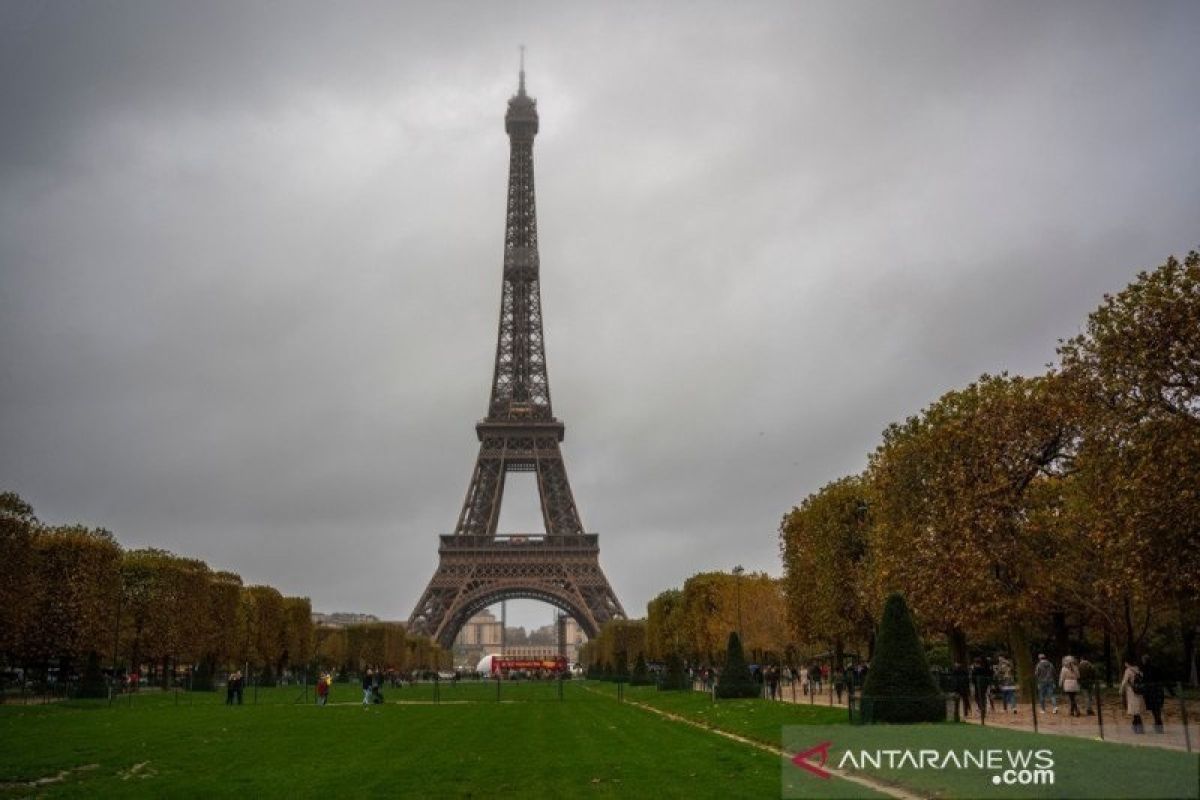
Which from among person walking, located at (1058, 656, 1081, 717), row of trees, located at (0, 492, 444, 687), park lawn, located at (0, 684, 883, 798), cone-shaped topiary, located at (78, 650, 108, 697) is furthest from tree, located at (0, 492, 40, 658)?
person walking, located at (1058, 656, 1081, 717)

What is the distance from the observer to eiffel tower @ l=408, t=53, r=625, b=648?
107312mm

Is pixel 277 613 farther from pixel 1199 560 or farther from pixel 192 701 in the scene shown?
pixel 1199 560

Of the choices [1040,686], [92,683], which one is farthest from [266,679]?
[1040,686]

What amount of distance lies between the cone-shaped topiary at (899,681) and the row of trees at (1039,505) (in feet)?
16.4

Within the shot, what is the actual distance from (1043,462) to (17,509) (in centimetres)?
4473

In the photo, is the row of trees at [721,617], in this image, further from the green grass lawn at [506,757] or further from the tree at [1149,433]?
the tree at [1149,433]

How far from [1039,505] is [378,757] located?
2588cm

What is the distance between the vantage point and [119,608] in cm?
6103

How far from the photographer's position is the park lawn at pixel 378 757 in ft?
59.3

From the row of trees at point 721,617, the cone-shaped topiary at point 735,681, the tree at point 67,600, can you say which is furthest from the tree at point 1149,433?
the tree at point 67,600

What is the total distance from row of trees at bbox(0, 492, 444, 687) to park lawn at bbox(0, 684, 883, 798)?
13833 millimetres

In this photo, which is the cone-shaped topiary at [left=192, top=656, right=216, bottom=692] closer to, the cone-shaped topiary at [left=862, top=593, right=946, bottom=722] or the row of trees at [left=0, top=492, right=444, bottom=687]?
the row of trees at [left=0, top=492, right=444, bottom=687]

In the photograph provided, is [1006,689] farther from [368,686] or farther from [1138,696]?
[368,686]

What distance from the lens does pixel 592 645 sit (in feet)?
388
